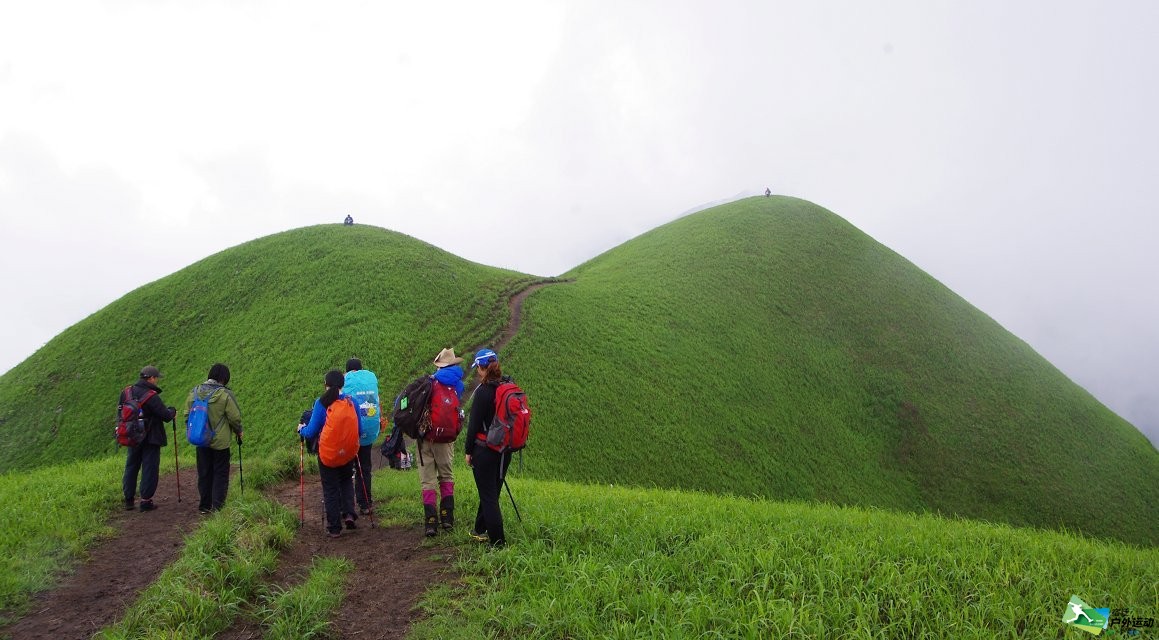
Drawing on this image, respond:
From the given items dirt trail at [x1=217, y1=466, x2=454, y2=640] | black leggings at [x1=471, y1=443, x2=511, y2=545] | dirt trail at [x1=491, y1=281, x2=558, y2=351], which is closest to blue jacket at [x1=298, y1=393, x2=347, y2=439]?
dirt trail at [x1=217, y1=466, x2=454, y2=640]

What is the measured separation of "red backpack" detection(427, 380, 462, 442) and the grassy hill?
1209cm

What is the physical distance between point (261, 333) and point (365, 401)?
1876cm

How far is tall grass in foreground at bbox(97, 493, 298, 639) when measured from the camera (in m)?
5.52

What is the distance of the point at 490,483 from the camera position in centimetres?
724

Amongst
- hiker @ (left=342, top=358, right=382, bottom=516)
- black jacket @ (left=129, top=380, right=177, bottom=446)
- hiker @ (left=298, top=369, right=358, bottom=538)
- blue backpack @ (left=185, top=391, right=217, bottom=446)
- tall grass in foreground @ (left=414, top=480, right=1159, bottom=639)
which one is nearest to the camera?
tall grass in foreground @ (left=414, top=480, right=1159, bottom=639)

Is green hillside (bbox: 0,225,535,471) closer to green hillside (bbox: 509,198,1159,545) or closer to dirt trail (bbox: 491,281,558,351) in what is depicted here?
dirt trail (bbox: 491,281,558,351)

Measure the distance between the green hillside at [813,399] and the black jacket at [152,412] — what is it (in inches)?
438

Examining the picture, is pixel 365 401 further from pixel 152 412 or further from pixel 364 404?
pixel 152 412

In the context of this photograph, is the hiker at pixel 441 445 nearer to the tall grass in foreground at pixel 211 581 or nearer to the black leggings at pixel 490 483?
the black leggings at pixel 490 483

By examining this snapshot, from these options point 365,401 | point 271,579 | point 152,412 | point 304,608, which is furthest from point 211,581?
point 152,412

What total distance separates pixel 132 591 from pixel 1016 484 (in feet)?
124

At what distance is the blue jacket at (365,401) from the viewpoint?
33.9 feet

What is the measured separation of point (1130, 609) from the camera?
5520 mm

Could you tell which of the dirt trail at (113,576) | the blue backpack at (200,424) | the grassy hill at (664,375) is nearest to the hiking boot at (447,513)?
the dirt trail at (113,576)
